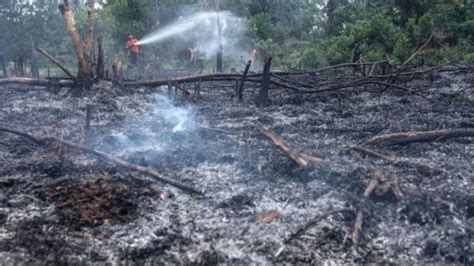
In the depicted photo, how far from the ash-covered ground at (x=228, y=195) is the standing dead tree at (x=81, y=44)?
1.94m

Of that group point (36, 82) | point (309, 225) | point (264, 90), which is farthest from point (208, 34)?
point (309, 225)

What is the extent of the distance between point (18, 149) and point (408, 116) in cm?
636

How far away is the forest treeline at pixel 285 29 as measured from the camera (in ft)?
58.3

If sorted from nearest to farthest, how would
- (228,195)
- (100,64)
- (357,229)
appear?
1. (357,229)
2. (228,195)
3. (100,64)

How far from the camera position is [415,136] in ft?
19.3

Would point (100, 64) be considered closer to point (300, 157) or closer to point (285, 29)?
point (300, 157)

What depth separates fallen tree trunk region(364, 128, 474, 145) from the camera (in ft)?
19.2

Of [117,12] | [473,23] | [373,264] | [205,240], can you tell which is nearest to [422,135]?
[373,264]

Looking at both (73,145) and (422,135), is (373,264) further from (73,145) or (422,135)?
(73,145)

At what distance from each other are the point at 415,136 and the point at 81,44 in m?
7.01

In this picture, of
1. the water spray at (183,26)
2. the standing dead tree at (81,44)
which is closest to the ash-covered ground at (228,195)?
the standing dead tree at (81,44)

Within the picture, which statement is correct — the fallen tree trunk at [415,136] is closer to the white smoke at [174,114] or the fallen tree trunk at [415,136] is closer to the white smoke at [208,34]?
the white smoke at [174,114]

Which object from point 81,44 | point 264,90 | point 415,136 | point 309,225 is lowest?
point 309,225

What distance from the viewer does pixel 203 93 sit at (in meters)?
10.9
